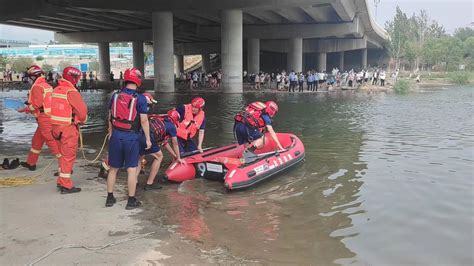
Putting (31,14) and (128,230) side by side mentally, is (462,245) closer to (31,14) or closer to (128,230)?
(128,230)

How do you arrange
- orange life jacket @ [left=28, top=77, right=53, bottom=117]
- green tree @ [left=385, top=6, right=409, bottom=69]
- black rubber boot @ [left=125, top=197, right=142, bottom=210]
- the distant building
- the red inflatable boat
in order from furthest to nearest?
the distant building, green tree @ [left=385, top=6, right=409, bottom=69], the red inflatable boat, orange life jacket @ [left=28, top=77, right=53, bottom=117], black rubber boot @ [left=125, top=197, right=142, bottom=210]

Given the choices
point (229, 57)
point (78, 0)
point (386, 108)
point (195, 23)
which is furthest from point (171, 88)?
point (386, 108)

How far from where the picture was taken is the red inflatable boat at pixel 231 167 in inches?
283

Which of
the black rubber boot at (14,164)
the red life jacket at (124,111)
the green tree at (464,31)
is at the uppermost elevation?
the green tree at (464,31)

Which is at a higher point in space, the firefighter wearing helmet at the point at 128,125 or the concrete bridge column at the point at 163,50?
the concrete bridge column at the point at 163,50

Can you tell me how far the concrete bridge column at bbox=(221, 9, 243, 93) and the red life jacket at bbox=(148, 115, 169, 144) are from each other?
2548cm

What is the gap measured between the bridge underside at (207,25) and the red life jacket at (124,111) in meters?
25.1

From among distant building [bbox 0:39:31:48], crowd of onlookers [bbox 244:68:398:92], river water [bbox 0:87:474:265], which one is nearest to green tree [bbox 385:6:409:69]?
crowd of onlookers [bbox 244:68:398:92]

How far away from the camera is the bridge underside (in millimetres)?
30688

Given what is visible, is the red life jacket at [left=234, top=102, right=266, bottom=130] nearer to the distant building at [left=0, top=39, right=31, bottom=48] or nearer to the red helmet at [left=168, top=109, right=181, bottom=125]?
the red helmet at [left=168, top=109, right=181, bottom=125]

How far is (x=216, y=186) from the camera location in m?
7.54

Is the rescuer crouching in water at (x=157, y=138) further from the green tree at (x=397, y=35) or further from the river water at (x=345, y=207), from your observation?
the green tree at (x=397, y=35)

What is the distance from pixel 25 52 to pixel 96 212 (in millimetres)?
128724

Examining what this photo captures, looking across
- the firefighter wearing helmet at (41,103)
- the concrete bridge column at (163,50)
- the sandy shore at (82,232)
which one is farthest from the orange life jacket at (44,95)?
the concrete bridge column at (163,50)
